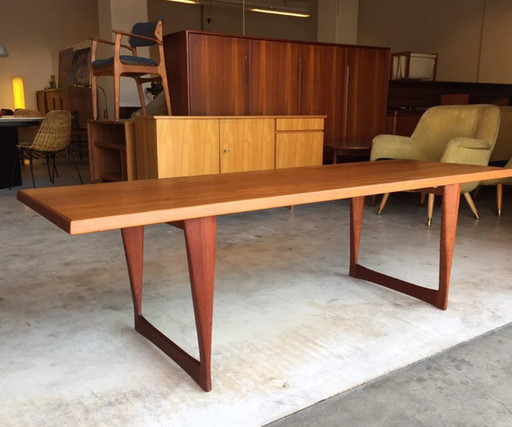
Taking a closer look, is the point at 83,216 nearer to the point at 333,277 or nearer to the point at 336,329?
the point at 336,329

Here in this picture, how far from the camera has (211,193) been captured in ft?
4.94

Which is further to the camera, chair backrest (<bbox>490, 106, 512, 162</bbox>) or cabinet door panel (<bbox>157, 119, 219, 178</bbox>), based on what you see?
chair backrest (<bbox>490, 106, 512, 162</bbox>)

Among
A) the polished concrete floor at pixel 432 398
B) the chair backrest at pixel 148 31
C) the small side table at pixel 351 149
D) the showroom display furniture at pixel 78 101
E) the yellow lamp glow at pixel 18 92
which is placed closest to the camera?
the polished concrete floor at pixel 432 398

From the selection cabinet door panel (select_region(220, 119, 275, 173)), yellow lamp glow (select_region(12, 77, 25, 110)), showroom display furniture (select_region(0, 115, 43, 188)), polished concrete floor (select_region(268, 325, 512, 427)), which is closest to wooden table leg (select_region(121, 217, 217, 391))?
polished concrete floor (select_region(268, 325, 512, 427))

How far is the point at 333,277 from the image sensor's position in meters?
2.55

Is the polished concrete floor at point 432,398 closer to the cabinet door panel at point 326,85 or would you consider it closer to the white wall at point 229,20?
the cabinet door panel at point 326,85

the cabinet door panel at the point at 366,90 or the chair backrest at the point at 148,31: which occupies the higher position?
the chair backrest at the point at 148,31

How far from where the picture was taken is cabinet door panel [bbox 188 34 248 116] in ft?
14.2

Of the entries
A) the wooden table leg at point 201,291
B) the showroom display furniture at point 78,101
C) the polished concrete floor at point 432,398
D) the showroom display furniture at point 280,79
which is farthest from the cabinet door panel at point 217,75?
the showroom display furniture at point 78,101

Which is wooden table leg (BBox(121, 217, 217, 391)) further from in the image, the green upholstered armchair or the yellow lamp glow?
the yellow lamp glow

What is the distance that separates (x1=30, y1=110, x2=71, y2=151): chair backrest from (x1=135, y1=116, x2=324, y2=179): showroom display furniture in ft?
6.45

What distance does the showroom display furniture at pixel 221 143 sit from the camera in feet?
11.7

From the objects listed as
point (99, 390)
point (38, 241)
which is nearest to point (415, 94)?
point (38, 241)

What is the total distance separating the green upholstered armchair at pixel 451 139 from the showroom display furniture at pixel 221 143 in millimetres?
600
